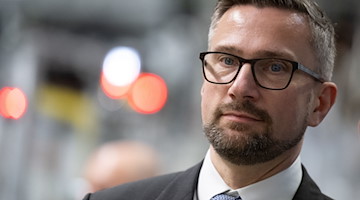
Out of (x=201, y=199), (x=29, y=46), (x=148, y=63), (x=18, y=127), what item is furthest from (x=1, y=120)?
(x=201, y=199)

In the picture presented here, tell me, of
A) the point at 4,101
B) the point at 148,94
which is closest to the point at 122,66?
the point at 148,94

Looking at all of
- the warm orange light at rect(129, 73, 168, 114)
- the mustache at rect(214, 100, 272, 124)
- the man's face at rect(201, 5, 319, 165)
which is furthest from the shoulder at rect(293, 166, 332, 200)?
the warm orange light at rect(129, 73, 168, 114)

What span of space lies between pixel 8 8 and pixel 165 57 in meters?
2.02

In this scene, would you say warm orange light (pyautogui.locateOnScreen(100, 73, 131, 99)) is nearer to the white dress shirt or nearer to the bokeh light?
the bokeh light

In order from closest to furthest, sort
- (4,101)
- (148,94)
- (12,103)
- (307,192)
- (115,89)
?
(307,192)
(4,101)
(12,103)
(115,89)
(148,94)

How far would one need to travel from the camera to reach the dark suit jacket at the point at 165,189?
1.94 meters

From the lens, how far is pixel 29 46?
7.63 meters

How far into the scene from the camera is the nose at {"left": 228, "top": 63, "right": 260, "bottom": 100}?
1764 mm

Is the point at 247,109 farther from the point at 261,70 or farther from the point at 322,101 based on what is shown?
the point at 322,101

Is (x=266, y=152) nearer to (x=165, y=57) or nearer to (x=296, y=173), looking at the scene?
(x=296, y=173)

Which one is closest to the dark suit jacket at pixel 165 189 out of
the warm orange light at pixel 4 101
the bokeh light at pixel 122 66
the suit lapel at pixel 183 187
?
the suit lapel at pixel 183 187

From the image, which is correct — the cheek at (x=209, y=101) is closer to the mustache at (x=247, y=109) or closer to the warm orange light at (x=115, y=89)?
the mustache at (x=247, y=109)

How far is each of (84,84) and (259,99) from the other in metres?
7.36

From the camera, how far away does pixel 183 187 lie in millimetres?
1971
